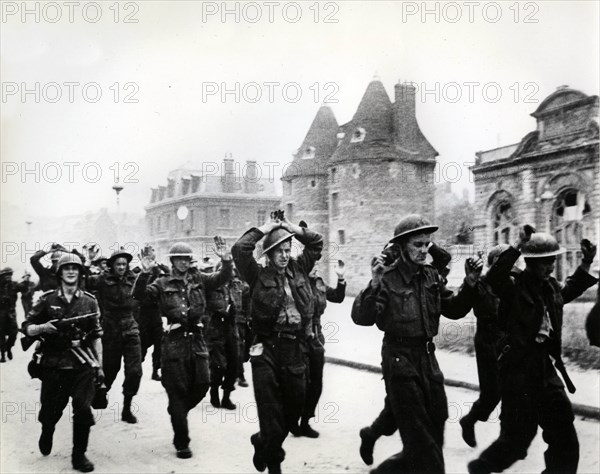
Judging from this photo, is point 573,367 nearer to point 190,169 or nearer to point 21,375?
point 21,375

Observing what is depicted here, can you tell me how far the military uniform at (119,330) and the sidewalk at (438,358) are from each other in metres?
5.12

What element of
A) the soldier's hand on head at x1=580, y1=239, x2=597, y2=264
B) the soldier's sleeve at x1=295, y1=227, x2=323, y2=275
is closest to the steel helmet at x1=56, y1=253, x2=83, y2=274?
the soldier's sleeve at x1=295, y1=227, x2=323, y2=275

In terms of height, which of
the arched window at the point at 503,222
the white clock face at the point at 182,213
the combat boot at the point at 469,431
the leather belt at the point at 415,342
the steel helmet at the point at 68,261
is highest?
the white clock face at the point at 182,213

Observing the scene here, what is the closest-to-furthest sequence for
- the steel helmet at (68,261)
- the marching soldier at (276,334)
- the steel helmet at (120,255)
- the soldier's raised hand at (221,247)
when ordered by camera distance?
the marching soldier at (276,334)
the steel helmet at (68,261)
the soldier's raised hand at (221,247)
the steel helmet at (120,255)

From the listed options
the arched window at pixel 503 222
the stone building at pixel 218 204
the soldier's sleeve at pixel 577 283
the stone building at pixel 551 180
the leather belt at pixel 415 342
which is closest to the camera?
the leather belt at pixel 415 342

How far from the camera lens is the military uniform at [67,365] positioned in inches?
248

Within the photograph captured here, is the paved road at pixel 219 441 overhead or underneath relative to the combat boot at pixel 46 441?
underneath

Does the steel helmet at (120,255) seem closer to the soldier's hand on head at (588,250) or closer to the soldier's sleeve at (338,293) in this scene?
the soldier's sleeve at (338,293)

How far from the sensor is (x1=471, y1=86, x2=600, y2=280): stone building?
70.3 ft

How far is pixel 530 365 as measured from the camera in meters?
5.30

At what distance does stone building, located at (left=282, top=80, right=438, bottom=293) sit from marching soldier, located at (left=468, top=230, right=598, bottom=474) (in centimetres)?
2720

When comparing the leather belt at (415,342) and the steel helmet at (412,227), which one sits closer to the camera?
the leather belt at (415,342)

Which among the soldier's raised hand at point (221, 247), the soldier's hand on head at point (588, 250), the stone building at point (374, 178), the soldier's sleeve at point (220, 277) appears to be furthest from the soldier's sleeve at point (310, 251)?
the stone building at point (374, 178)

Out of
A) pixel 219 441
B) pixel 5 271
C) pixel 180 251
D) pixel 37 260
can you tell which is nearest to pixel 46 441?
pixel 219 441
